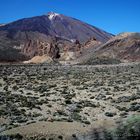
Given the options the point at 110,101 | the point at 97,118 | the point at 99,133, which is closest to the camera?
the point at 99,133

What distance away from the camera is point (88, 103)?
25312 mm

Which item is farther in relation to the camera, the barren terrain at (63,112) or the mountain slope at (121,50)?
the mountain slope at (121,50)

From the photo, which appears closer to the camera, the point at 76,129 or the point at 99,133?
the point at 99,133

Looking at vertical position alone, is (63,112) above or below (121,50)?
below

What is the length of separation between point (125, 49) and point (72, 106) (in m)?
76.8

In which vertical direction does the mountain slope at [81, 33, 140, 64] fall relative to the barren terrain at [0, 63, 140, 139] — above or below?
above

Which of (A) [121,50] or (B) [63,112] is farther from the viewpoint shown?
(A) [121,50]

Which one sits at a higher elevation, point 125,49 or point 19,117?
point 125,49

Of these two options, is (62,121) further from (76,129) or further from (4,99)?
(4,99)

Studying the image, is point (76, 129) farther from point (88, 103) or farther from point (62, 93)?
point (62, 93)

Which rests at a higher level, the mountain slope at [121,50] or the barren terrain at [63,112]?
the mountain slope at [121,50]

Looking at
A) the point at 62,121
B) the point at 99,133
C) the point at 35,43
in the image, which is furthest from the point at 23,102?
the point at 35,43

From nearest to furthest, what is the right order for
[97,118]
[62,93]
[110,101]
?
[97,118] → [110,101] → [62,93]

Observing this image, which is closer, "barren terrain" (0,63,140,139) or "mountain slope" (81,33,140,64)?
"barren terrain" (0,63,140,139)
